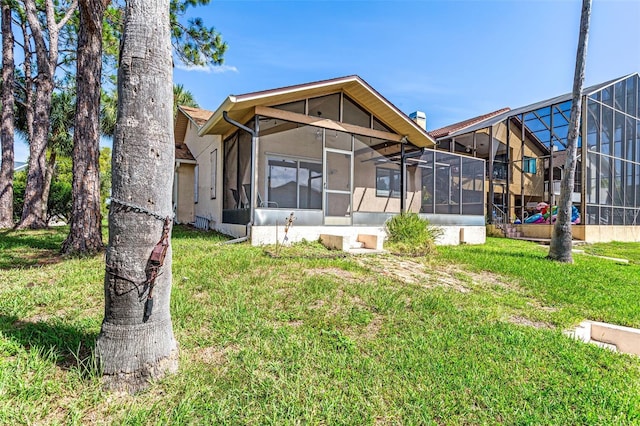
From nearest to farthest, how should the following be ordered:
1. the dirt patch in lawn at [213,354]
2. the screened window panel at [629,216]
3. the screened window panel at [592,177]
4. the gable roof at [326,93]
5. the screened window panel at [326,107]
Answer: the dirt patch in lawn at [213,354]
the gable roof at [326,93]
the screened window panel at [326,107]
the screened window panel at [592,177]
the screened window panel at [629,216]

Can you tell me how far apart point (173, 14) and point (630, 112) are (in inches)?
867

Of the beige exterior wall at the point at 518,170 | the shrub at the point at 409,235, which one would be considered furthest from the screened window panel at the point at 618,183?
the shrub at the point at 409,235

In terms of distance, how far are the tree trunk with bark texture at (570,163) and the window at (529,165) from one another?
30.1ft

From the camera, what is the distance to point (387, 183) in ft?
39.3

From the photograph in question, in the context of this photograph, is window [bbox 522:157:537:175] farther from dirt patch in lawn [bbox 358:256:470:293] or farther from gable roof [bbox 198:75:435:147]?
dirt patch in lawn [bbox 358:256:470:293]

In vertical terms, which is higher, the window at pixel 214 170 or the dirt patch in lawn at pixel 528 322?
the window at pixel 214 170

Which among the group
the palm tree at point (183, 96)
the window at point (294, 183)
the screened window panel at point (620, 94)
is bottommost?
the window at point (294, 183)

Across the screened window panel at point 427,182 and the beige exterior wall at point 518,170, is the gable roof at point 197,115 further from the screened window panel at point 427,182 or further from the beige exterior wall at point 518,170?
the beige exterior wall at point 518,170

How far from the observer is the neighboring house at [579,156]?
1473 centimetres

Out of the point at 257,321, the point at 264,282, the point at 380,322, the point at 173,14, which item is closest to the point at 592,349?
the point at 380,322

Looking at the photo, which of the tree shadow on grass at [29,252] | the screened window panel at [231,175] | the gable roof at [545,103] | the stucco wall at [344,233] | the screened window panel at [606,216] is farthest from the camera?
the gable roof at [545,103]

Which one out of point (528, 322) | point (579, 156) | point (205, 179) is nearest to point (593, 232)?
point (579, 156)

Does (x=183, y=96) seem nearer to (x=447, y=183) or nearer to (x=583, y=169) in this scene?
(x=447, y=183)

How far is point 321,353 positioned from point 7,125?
1493 cm
